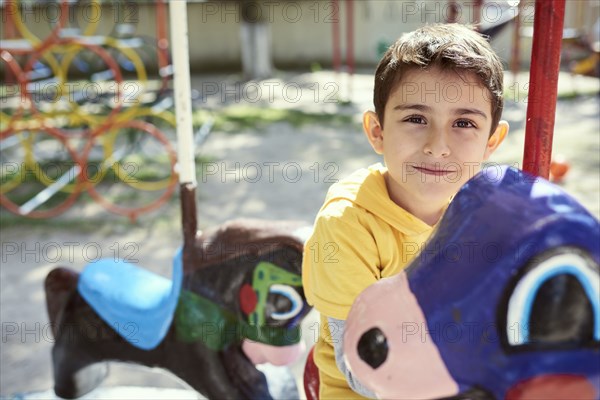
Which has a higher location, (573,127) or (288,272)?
(288,272)

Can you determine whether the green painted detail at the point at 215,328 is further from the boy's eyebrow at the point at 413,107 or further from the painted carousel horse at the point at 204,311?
the boy's eyebrow at the point at 413,107

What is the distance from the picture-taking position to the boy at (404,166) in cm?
84

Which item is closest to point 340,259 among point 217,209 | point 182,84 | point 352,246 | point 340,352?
point 352,246

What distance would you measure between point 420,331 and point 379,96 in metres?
0.42

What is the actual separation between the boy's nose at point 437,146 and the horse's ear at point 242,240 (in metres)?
0.45

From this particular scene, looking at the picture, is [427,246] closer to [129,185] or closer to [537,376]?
[537,376]

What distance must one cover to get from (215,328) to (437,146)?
648 millimetres

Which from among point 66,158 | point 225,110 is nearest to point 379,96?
point 66,158

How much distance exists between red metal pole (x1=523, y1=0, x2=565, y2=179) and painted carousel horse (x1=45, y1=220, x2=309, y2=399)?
0.54m

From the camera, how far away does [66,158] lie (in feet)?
13.9

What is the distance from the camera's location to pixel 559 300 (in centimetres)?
56

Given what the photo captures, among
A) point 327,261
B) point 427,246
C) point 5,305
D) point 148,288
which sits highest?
point 427,246

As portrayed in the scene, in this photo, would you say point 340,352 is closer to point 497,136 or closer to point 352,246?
point 352,246

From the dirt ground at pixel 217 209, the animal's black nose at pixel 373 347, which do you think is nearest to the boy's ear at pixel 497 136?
the animal's black nose at pixel 373 347
